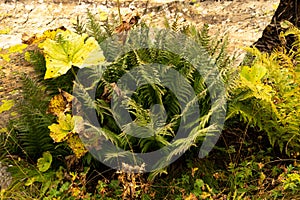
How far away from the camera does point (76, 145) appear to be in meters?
2.43

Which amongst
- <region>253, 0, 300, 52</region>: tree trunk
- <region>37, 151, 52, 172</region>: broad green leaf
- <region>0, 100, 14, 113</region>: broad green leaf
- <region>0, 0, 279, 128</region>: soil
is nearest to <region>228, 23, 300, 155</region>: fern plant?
<region>253, 0, 300, 52</region>: tree trunk

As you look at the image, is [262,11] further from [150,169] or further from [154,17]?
[150,169]

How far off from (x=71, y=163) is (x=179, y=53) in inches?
35.7

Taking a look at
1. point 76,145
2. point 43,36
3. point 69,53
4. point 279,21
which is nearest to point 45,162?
point 76,145

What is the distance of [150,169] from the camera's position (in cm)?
254

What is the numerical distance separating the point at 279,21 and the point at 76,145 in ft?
6.30

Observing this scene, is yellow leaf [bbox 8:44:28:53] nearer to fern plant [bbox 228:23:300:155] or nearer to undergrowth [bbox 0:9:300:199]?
undergrowth [bbox 0:9:300:199]

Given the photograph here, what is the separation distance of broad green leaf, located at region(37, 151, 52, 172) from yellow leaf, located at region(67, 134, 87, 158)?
9.0 inches

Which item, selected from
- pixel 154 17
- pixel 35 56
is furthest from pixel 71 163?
pixel 154 17

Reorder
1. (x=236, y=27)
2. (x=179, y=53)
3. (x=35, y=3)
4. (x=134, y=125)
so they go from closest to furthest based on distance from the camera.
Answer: (x=134, y=125), (x=179, y=53), (x=236, y=27), (x=35, y=3)

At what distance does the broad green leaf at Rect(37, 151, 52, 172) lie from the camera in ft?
8.41

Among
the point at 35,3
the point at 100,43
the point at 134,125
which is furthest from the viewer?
the point at 35,3

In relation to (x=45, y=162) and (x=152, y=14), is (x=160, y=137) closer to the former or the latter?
(x=45, y=162)

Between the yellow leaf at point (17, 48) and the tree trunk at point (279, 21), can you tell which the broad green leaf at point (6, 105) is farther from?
the tree trunk at point (279, 21)
